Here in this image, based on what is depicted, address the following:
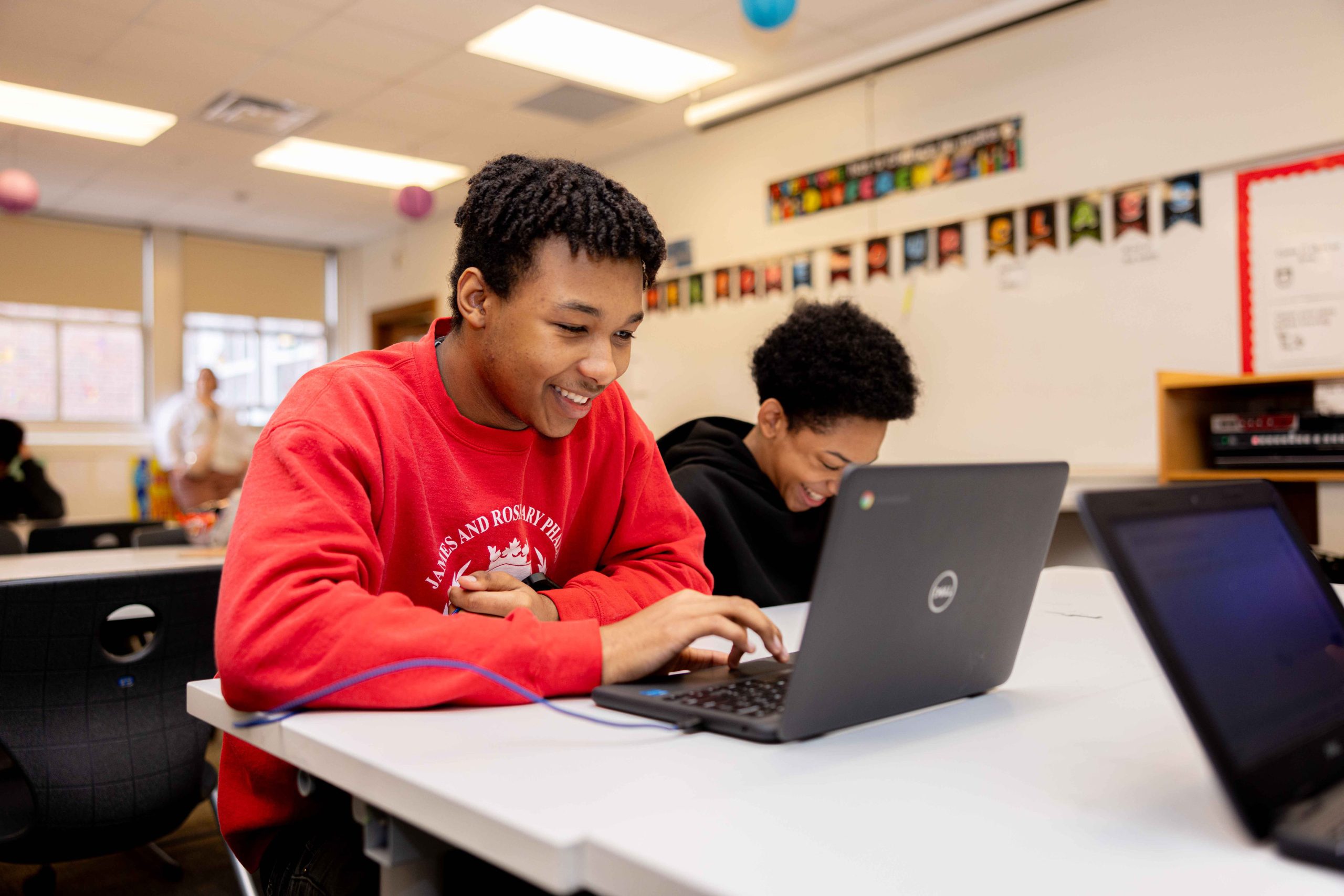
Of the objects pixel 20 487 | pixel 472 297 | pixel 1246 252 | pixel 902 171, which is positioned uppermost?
pixel 902 171

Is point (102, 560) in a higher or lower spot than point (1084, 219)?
lower

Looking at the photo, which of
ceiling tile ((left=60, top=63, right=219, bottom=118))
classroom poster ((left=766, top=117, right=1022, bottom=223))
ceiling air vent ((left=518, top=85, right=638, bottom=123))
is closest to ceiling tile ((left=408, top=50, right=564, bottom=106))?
ceiling air vent ((left=518, top=85, right=638, bottom=123))

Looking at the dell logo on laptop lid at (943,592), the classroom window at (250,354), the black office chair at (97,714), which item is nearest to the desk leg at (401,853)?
the dell logo on laptop lid at (943,592)

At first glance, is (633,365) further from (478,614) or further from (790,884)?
(790,884)

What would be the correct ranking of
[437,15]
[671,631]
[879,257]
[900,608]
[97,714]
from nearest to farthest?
[900,608], [671,631], [97,714], [437,15], [879,257]

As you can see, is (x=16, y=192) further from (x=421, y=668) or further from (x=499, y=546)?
(x=421, y=668)

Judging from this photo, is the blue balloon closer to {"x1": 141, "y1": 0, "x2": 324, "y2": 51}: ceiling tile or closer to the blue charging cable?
{"x1": 141, "y1": 0, "x2": 324, "y2": 51}: ceiling tile

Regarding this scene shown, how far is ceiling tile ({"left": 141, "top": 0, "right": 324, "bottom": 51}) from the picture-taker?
12.1ft

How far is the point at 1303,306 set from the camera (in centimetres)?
313

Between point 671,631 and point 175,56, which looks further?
point 175,56

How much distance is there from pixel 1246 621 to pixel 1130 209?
3.30 m

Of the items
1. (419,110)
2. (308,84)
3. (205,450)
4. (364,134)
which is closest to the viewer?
(308,84)

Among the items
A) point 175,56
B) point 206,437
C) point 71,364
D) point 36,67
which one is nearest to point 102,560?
point 175,56

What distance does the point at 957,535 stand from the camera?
759 millimetres
